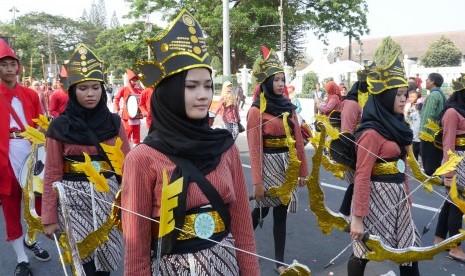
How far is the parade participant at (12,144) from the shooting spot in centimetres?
412

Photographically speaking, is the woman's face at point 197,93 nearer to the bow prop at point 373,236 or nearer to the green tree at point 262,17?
the bow prop at point 373,236

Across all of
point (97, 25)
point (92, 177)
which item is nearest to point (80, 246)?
point (92, 177)

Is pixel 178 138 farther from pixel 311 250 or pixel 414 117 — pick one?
pixel 414 117

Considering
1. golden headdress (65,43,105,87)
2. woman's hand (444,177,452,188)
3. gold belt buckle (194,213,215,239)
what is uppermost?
golden headdress (65,43,105,87)

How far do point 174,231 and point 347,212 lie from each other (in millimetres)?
4535

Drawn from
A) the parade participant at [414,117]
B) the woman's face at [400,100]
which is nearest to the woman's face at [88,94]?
the woman's face at [400,100]

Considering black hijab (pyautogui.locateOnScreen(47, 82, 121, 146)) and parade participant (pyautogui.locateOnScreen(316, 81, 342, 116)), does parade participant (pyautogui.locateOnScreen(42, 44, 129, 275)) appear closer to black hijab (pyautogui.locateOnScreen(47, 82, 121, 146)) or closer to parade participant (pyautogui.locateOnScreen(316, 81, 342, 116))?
black hijab (pyautogui.locateOnScreen(47, 82, 121, 146))

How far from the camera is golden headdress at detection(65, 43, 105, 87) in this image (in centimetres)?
332

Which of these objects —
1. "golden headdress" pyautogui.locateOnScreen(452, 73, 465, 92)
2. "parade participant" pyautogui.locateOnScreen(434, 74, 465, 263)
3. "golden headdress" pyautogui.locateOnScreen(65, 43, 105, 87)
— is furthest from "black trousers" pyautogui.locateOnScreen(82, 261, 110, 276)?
"golden headdress" pyautogui.locateOnScreen(452, 73, 465, 92)

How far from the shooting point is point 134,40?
34500 mm

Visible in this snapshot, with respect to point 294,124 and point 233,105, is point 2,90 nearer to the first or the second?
point 294,124

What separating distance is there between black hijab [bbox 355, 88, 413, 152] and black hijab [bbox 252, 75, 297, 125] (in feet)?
3.73

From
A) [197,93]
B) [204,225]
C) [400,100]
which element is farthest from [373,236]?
[197,93]

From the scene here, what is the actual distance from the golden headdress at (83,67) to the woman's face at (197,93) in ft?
5.44
